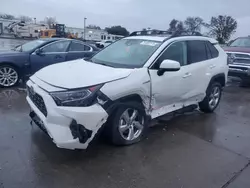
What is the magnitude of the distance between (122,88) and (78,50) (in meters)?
5.12

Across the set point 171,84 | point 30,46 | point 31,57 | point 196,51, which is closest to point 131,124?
point 171,84

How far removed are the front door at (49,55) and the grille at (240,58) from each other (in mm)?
6143

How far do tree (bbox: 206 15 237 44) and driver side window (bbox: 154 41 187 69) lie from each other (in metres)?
46.8

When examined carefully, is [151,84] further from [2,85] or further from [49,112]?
[2,85]

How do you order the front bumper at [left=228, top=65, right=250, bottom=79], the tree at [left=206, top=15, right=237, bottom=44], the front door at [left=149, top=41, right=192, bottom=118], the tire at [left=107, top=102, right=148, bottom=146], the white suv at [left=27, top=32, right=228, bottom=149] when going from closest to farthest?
the white suv at [left=27, top=32, right=228, bottom=149]
the tire at [left=107, top=102, right=148, bottom=146]
the front door at [left=149, top=41, right=192, bottom=118]
the front bumper at [left=228, top=65, right=250, bottom=79]
the tree at [left=206, top=15, right=237, bottom=44]

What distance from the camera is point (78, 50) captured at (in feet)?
25.9

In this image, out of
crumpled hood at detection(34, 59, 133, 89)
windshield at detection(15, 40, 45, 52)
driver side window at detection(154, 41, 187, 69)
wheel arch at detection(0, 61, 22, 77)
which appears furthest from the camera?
windshield at detection(15, 40, 45, 52)

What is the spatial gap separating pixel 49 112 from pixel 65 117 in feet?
0.75

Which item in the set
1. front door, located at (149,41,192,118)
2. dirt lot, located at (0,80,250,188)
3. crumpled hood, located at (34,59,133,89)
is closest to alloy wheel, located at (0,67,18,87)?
dirt lot, located at (0,80,250,188)

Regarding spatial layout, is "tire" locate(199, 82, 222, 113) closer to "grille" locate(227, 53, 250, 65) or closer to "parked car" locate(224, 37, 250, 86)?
"parked car" locate(224, 37, 250, 86)

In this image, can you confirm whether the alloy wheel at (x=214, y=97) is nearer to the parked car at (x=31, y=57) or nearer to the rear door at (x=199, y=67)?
the rear door at (x=199, y=67)

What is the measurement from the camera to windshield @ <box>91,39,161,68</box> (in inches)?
148

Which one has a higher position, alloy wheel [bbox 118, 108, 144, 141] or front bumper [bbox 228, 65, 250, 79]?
front bumper [bbox 228, 65, 250, 79]

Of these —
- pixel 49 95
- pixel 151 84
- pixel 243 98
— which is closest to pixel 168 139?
pixel 151 84
